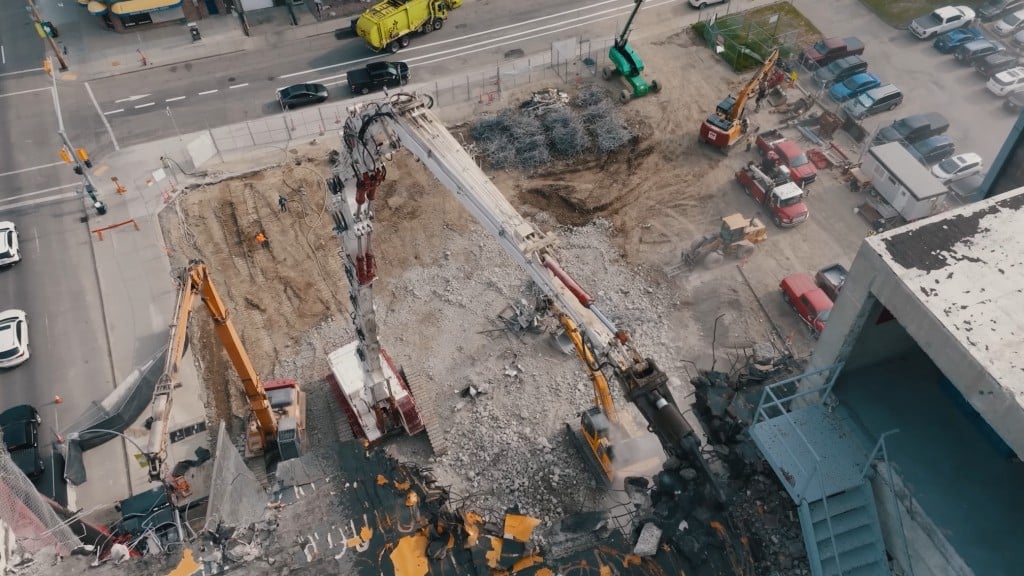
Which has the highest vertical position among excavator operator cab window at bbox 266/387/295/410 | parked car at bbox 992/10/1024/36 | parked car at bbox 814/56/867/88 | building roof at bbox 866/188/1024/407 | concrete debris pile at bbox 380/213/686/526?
building roof at bbox 866/188/1024/407

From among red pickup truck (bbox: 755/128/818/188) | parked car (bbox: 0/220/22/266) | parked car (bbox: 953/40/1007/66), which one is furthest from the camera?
parked car (bbox: 953/40/1007/66)

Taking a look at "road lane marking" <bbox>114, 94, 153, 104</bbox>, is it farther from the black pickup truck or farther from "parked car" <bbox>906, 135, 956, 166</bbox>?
"parked car" <bbox>906, 135, 956, 166</bbox>

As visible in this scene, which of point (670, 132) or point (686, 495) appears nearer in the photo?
point (686, 495)

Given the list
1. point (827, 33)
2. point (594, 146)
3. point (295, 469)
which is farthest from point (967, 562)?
point (827, 33)

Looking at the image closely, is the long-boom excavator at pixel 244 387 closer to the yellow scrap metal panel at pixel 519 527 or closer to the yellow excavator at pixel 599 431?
the yellow scrap metal panel at pixel 519 527

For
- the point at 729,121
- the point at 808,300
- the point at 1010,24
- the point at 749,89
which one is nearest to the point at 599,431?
the point at 808,300

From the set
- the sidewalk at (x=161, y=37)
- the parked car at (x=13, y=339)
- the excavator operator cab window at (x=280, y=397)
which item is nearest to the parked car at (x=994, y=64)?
the sidewalk at (x=161, y=37)

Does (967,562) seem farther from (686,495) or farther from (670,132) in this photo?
(670,132)

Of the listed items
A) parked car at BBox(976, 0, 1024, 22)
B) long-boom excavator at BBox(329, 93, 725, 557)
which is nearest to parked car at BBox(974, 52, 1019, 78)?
parked car at BBox(976, 0, 1024, 22)
